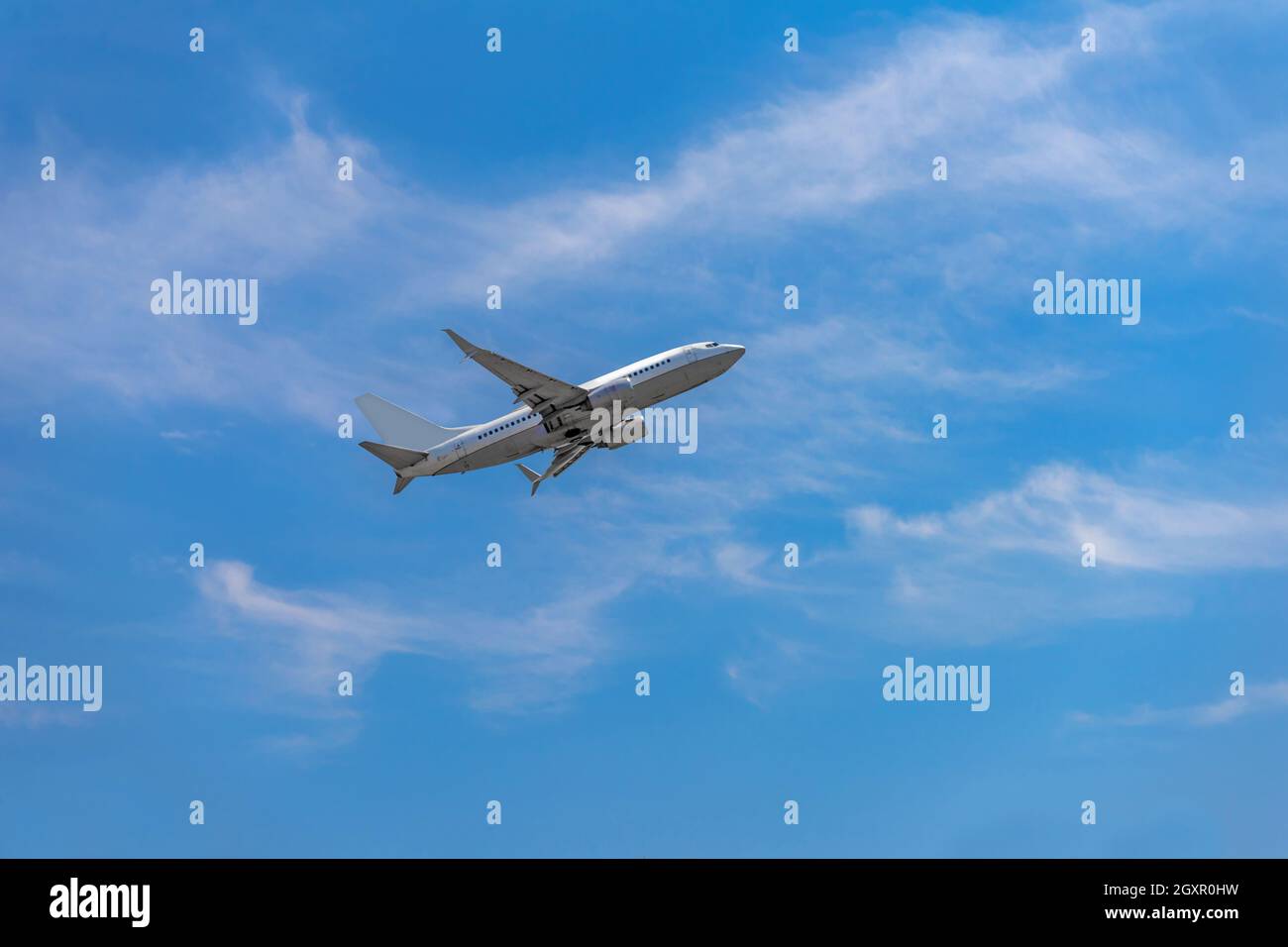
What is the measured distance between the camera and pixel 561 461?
116 m

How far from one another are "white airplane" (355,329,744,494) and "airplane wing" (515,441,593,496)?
11 cm

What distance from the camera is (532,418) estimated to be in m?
110

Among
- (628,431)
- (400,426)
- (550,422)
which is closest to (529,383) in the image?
(550,422)

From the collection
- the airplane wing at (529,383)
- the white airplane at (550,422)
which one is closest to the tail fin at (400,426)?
the white airplane at (550,422)

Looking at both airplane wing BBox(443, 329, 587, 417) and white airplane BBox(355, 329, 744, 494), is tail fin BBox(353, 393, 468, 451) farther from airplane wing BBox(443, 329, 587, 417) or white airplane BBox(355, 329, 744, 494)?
airplane wing BBox(443, 329, 587, 417)

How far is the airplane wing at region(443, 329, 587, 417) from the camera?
104188 mm

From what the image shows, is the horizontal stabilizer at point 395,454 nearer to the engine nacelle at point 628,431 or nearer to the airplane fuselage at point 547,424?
the airplane fuselage at point 547,424

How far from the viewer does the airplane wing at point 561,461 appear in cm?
11350

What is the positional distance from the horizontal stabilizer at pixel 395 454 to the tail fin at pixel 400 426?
2.11 ft

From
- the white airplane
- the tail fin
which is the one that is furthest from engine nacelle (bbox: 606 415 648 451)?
the tail fin
